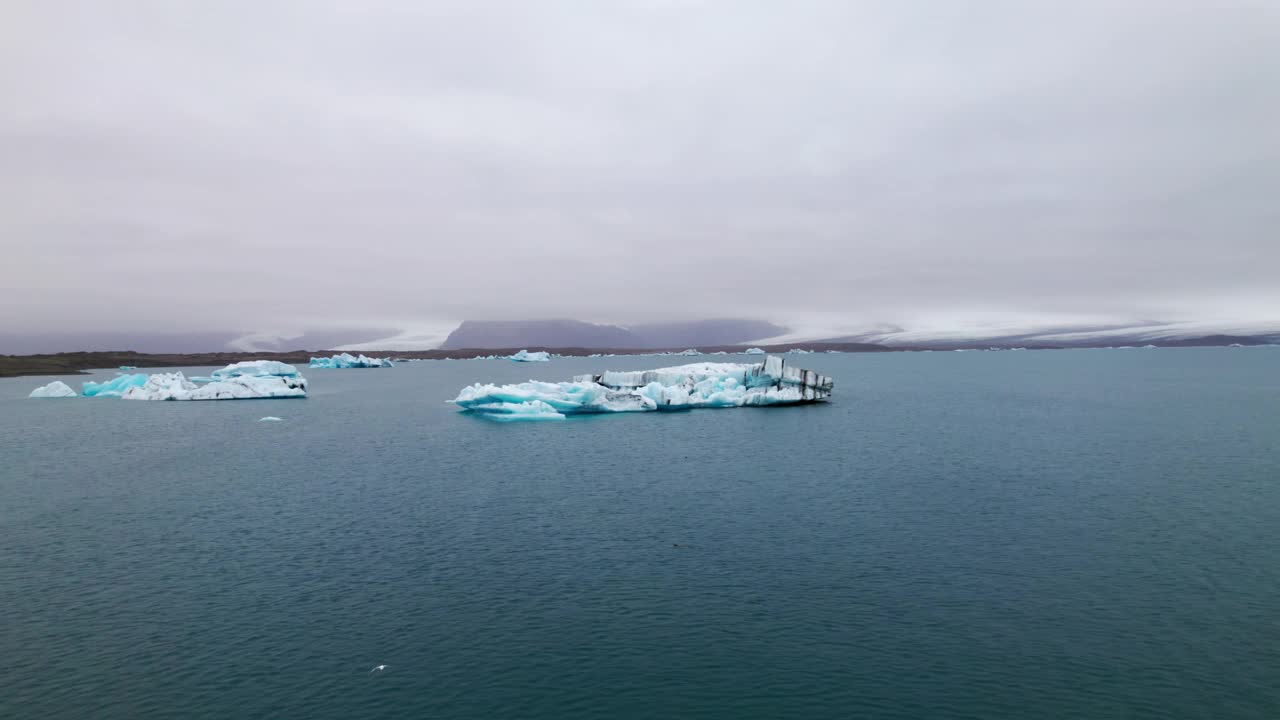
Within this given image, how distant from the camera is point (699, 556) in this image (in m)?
18.9

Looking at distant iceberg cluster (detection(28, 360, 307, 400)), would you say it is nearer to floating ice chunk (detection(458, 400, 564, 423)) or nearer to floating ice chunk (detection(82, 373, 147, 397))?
floating ice chunk (detection(82, 373, 147, 397))

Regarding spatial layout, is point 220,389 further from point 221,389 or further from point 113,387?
point 113,387

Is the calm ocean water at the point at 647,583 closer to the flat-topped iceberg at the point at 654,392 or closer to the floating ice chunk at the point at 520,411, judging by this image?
the floating ice chunk at the point at 520,411

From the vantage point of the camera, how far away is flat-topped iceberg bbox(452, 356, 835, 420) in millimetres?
51406

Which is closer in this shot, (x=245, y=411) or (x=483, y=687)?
(x=483, y=687)

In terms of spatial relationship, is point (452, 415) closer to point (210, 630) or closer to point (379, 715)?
point (210, 630)

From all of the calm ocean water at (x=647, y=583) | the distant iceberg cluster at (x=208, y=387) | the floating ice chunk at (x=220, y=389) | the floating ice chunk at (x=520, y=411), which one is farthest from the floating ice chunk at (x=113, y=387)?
the floating ice chunk at (x=520, y=411)

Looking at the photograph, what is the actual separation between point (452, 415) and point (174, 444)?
1951cm

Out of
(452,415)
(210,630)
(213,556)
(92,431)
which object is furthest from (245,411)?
(210,630)

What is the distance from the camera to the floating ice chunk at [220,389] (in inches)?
2825

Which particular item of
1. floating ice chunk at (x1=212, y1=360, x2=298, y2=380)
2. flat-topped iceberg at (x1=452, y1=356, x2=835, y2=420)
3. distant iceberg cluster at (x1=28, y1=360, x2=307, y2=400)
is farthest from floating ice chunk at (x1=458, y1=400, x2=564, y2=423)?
floating ice chunk at (x1=212, y1=360, x2=298, y2=380)

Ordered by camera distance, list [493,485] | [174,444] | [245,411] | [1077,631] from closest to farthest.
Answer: [1077,631] → [493,485] → [174,444] → [245,411]

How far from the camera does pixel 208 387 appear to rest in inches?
2817

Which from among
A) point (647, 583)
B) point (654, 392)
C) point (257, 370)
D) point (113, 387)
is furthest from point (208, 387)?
point (647, 583)
